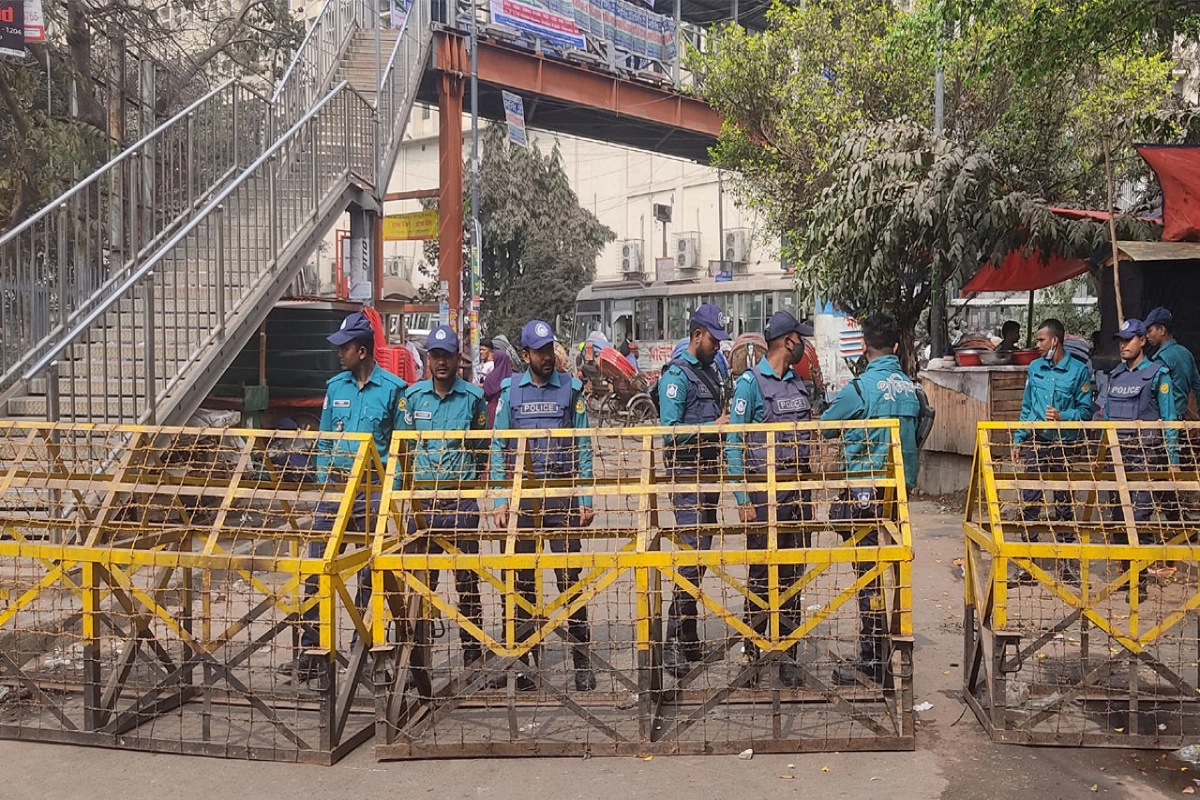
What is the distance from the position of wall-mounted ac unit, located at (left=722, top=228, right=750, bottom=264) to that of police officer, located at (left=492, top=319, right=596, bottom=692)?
36448 millimetres

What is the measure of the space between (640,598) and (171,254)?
6.65 meters

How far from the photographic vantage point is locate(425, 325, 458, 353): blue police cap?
19.0ft

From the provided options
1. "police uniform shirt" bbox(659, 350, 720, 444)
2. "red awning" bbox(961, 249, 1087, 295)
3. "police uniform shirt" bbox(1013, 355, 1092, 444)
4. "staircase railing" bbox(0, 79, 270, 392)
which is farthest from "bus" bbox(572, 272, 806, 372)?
"police uniform shirt" bbox(659, 350, 720, 444)

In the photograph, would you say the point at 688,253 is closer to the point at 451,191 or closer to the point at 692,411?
the point at 451,191

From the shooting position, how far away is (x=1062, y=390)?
26.5ft

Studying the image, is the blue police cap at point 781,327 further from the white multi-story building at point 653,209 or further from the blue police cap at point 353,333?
the white multi-story building at point 653,209

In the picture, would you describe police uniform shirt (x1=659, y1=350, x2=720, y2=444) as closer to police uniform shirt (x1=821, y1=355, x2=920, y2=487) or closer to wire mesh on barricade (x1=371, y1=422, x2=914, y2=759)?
wire mesh on barricade (x1=371, y1=422, x2=914, y2=759)

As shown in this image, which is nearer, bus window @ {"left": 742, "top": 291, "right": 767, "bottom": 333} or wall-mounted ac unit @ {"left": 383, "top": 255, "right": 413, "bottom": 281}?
bus window @ {"left": 742, "top": 291, "right": 767, "bottom": 333}

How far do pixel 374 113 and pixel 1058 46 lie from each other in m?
8.12

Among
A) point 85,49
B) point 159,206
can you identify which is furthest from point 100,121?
point 159,206

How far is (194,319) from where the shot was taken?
30.9 feet

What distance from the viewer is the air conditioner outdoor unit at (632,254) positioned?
150 feet

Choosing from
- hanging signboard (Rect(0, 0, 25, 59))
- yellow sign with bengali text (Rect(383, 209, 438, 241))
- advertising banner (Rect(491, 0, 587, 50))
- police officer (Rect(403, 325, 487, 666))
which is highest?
advertising banner (Rect(491, 0, 587, 50))

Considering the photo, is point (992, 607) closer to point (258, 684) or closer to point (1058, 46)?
point (258, 684)
